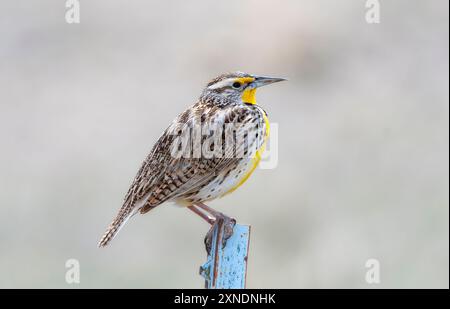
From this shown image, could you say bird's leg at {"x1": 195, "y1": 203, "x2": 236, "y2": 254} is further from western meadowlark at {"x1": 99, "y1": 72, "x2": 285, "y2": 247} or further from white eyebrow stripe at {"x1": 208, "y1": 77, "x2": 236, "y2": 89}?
white eyebrow stripe at {"x1": 208, "y1": 77, "x2": 236, "y2": 89}

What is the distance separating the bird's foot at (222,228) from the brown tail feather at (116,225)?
0.31m

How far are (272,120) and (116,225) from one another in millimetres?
4372

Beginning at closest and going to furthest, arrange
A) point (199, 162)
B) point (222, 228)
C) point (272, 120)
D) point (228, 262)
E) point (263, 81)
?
point (228, 262)
point (222, 228)
point (199, 162)
point (263, 81)
point (272, 120)

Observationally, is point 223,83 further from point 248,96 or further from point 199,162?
point 199,162

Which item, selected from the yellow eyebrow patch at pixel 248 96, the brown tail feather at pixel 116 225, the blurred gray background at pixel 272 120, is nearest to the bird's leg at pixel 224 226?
the brown tail feather at pixel 116 225

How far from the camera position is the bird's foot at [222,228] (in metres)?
3.45

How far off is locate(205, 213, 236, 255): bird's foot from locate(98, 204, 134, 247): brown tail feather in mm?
315

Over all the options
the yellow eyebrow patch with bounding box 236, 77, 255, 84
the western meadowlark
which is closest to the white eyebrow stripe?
the yellow eyebrow patch with bounding box 236, 77, 255, 84

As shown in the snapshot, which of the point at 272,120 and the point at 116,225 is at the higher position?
the point at 272,120

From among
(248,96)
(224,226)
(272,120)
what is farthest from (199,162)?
(272,120)

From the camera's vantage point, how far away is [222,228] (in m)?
3.50

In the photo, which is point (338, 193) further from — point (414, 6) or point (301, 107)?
point (414, 6)

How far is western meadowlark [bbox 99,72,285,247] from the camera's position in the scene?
3.68 m

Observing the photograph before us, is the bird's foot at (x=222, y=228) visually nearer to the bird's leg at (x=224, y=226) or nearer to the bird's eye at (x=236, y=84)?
the bird's leg at (x=224, y=226)
